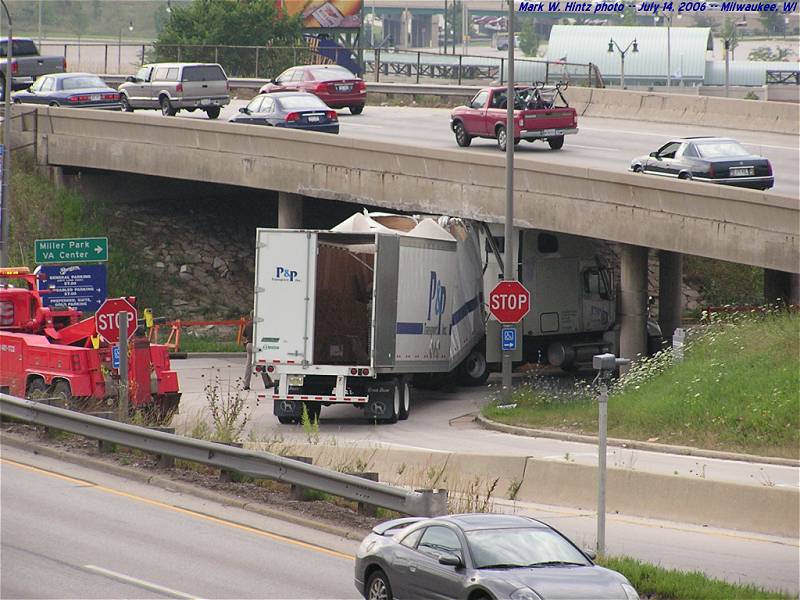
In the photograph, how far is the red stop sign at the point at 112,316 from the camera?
2173cm

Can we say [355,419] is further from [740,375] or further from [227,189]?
[227,189]

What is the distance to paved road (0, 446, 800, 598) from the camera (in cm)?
1333

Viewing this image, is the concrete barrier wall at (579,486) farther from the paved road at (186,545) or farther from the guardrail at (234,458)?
the guardrail at (234,458)

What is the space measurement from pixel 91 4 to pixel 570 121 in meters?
148

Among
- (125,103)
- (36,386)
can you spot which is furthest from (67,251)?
(125,103)

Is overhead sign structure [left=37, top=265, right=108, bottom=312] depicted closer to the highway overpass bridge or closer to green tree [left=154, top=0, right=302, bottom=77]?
the highway overpass bridge

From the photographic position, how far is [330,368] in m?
27.9

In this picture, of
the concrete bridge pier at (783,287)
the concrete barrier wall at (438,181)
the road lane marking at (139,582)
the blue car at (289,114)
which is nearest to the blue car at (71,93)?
the concrete barrier wall at (438,181)

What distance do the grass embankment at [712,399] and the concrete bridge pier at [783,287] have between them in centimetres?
134

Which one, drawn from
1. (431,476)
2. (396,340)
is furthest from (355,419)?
(431,476)

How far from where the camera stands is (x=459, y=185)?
113 feet

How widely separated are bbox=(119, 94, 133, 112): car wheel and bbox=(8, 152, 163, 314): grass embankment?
609cm

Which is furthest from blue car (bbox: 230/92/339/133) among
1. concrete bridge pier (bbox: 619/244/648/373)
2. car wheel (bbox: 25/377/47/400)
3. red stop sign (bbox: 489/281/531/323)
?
car wheel (bbox: 25/377/47/400)

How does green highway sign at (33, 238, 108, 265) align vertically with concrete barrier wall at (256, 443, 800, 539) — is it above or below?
above
